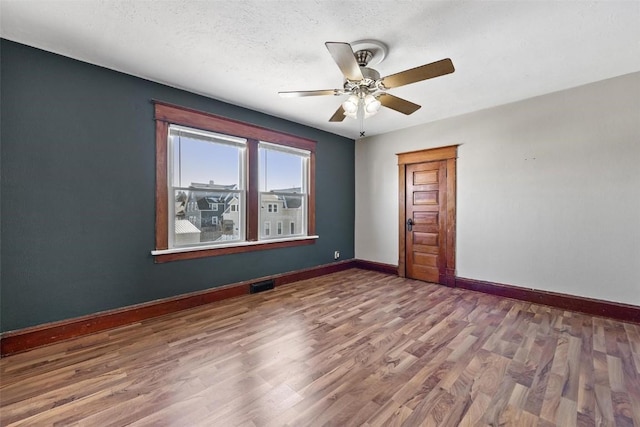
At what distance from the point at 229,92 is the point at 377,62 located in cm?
181

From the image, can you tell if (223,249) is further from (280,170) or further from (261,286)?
(280,170)

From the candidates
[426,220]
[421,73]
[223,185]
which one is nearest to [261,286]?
[223,185]

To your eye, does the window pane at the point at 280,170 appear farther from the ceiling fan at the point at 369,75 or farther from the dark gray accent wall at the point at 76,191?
the ceiling fan at the point at 369,75

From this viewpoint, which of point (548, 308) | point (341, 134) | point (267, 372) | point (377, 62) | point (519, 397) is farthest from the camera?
point (341, 134)

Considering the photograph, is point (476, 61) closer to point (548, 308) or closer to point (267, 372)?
point (548, 308)

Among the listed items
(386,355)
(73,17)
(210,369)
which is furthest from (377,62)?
(210,369)

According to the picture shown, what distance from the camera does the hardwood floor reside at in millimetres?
1568

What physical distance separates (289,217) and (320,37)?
2755 mm

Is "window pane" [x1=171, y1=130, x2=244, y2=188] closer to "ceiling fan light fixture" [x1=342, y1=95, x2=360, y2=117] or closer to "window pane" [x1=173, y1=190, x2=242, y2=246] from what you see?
"window pane" [x1=173, y1=190, x2=242, y2=246]

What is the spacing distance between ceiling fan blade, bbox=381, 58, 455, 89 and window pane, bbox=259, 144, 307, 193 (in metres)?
2.27

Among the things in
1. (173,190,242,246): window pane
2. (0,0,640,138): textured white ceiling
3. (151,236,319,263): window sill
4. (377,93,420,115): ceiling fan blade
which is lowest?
(151,236,319,263): window sill

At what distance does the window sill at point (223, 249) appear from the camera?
303cm

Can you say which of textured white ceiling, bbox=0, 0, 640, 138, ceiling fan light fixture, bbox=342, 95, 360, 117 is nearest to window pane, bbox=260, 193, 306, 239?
textured white ceiling, bbox=0, 0, 640, 138

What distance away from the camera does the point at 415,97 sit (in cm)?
340
